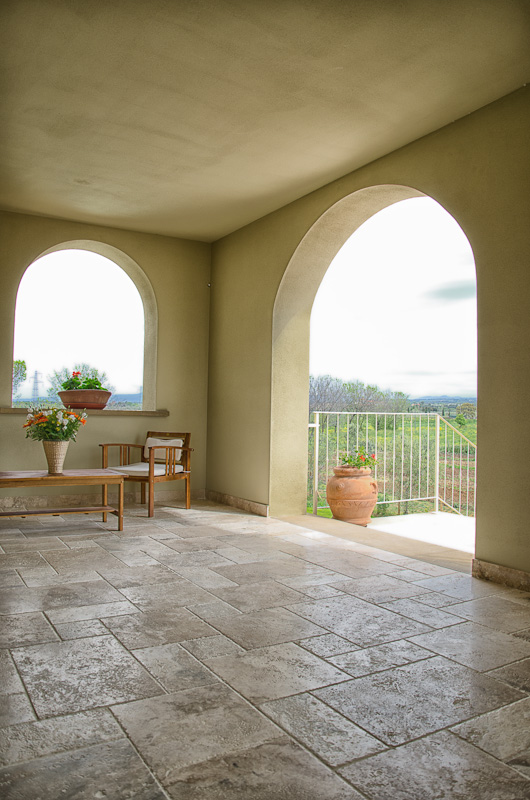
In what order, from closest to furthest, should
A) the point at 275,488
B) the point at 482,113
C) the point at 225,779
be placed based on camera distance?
the point at 225,779, the point at 482,113, the point at 275,488

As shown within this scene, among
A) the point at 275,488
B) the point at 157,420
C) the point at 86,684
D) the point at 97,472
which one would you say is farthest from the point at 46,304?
the point at 86,684

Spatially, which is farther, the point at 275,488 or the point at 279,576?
the point at 275,488

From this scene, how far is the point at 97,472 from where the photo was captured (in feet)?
14.9

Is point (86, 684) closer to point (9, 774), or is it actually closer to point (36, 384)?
point (9, 774)

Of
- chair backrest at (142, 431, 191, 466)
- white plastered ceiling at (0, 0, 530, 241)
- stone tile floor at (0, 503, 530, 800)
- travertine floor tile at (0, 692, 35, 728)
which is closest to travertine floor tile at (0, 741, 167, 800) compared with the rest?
stone tile floor at (0, 503, 530, 800)

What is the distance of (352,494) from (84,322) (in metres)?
3.39

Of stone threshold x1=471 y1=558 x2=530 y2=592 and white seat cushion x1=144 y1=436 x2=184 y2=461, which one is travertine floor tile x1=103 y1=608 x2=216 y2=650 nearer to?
stone threshold x1=471 y1=558 x2=530 y2=592

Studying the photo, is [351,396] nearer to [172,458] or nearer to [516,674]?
[172,458]

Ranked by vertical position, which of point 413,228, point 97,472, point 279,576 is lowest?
point 279,576

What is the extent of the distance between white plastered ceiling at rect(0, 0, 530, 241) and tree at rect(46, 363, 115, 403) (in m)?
1.97

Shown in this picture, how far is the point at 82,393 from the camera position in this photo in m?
5.55

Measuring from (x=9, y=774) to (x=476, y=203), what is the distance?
10.9 ft

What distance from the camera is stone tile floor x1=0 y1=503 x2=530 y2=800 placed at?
4.66ft

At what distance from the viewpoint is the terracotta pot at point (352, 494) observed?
524 cm
